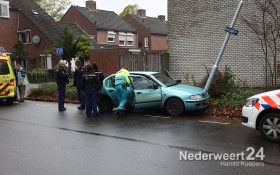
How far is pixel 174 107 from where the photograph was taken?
34.6ft

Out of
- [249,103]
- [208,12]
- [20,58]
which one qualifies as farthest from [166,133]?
[20,58]

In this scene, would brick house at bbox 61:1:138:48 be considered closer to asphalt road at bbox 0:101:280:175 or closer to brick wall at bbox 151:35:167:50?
brick wall at bbox 151:35:167:50

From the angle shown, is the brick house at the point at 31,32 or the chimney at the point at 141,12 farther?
the chimney at the point at 141,12

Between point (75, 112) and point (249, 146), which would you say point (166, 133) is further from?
point (75, 112)

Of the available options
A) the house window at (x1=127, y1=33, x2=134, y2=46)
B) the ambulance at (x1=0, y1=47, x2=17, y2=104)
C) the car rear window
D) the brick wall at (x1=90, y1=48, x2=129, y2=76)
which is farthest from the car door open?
the house window at (x1=127, y1=33, x2=134, y2=46)

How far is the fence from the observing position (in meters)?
17.1

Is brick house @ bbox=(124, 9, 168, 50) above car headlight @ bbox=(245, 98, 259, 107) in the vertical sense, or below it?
above

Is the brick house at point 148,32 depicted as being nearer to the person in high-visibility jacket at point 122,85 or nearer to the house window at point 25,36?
the house window at point 25,36

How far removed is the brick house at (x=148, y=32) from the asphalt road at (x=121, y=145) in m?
43.8

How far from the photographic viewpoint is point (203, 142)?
717 cm

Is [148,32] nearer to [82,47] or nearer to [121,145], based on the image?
[82,47]

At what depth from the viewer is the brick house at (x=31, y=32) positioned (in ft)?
121

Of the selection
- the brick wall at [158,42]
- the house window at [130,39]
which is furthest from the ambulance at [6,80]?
the brick wall at [158,42]

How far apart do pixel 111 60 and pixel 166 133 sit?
841 inches
